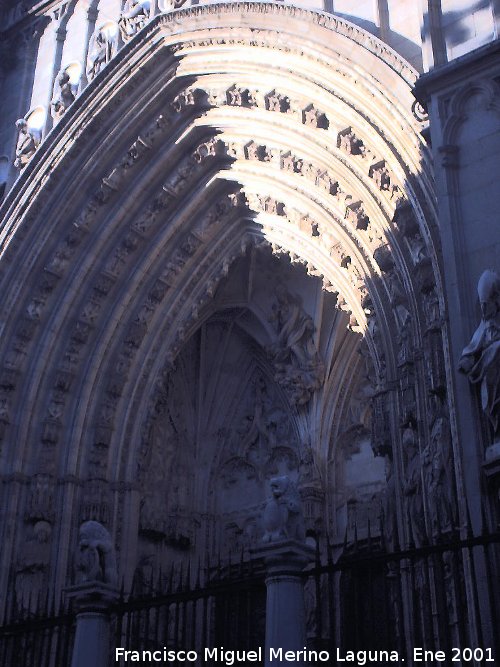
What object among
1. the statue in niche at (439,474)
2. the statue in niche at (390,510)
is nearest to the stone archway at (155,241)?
the statue in niche at (390,510)

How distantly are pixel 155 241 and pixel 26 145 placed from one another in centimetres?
241

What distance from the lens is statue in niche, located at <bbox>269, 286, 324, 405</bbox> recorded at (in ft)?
45.2

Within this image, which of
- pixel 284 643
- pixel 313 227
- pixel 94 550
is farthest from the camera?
pixel 313 227

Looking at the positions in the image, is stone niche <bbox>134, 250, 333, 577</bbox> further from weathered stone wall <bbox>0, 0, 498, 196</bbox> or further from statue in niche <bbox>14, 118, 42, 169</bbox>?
weathered stone wall <bbox>0, 0, 498, 196</bbox>

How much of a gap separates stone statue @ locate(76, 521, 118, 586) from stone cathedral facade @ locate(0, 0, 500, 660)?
9.45 feet

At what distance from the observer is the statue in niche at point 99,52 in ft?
45.4

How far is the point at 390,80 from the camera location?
1025 centimetres

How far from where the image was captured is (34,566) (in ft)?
40.7

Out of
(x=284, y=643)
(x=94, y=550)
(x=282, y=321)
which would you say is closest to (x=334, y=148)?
(x=282, y=321)

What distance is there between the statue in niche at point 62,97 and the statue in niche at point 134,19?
1.12 meters

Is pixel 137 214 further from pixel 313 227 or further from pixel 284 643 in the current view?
pixel 284 643

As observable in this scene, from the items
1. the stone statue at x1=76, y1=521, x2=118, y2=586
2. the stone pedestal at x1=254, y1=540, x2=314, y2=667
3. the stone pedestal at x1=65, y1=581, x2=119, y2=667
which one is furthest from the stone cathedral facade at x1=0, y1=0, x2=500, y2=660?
the stone pedestal at x1=254, y1=540, x2=314, y2=667

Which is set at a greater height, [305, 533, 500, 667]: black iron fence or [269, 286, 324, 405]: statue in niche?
[269, 286, 324, 405]: statue in niche

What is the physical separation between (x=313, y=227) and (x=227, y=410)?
405 cm
